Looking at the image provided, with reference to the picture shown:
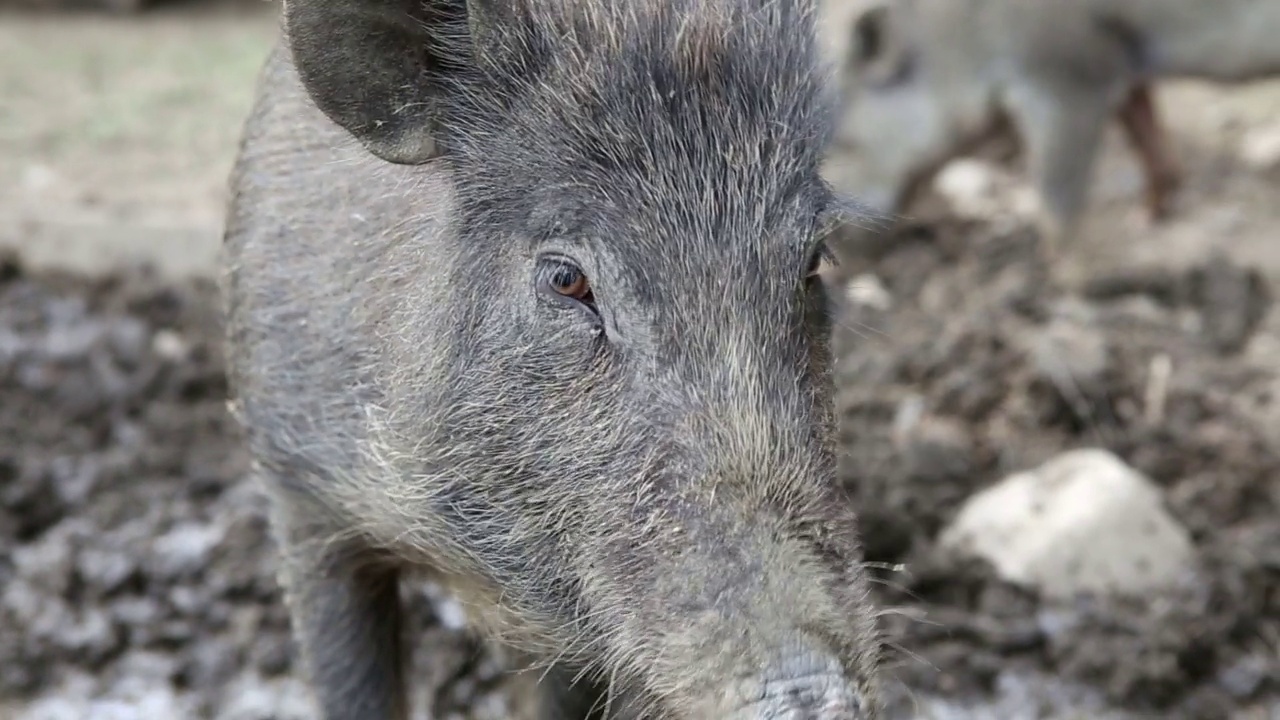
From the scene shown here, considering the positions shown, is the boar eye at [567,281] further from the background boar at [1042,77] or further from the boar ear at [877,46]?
the boar ear at [877,46]

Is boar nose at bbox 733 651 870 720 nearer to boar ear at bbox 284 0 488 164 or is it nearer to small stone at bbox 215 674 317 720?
boar ear at bbox 284 0 488 164

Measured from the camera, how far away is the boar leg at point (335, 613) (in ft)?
9.61

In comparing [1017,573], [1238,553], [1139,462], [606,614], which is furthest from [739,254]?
[1139,462]

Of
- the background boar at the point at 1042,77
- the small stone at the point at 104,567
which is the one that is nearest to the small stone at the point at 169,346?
the small stone at the point at 104,567

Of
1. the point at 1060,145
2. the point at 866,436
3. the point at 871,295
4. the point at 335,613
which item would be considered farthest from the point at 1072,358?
the point at 335,613

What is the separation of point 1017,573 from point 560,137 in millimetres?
2163

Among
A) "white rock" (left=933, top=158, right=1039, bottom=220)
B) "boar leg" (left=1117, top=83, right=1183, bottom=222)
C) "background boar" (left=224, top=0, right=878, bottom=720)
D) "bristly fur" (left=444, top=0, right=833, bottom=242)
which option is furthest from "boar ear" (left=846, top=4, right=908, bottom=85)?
"bristly fur" (left=444, top=0, right=833, bottom=242)

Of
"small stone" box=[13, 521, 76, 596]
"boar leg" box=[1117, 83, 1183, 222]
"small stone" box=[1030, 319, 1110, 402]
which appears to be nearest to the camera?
"small stone" box=[13, 521, 76, 596]

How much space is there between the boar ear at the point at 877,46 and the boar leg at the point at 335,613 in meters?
5.38

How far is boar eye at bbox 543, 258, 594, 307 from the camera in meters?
2.27

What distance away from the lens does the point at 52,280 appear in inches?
215

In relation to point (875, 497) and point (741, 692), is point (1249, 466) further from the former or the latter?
point (741, 692)

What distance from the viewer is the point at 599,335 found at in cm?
225

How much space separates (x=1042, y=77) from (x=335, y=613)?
523 centimetres
